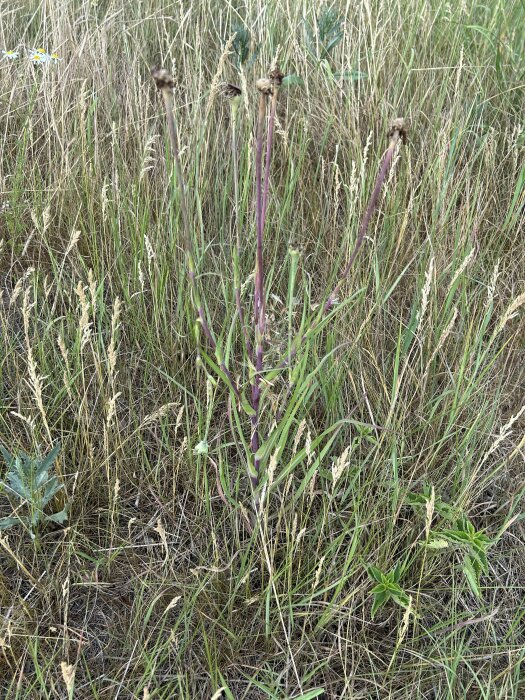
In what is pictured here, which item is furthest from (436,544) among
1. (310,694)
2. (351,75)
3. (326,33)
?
(326,33)

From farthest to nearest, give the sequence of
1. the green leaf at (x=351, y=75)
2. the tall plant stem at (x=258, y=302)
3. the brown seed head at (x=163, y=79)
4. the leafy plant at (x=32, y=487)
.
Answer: the green leaf at (x=351, y=75)
the leafy plant at (x=32, y=487)
the tall plant stem at (x=258, y=302)
the brown seed head at (x=163, y=79)

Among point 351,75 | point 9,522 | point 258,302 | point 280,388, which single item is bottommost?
point 9,522

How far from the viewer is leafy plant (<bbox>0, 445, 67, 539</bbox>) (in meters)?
1.25

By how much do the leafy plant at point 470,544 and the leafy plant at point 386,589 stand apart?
90mm

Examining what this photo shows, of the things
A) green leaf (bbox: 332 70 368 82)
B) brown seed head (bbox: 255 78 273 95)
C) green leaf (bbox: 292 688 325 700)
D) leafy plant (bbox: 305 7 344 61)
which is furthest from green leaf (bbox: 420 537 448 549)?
leafy plant (bbox: 305 7 344 61)

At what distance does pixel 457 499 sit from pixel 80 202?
4.19 ft

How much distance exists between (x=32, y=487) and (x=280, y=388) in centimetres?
57

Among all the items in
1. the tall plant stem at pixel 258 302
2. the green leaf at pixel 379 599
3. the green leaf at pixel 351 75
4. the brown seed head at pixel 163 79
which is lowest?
the green leaf at pixel 379 599

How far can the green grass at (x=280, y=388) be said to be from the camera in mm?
1188

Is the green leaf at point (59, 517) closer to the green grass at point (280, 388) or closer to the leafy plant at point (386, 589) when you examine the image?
the green grass at point (280, 388)

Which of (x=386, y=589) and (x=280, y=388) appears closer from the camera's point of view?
(x=386, y=589)

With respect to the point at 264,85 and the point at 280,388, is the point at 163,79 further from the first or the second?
the point at 280,388

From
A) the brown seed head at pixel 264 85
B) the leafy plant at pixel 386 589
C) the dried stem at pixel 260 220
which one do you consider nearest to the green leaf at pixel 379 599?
the leafy plant at pixel 386 589

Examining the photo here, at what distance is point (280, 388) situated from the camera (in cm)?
149
